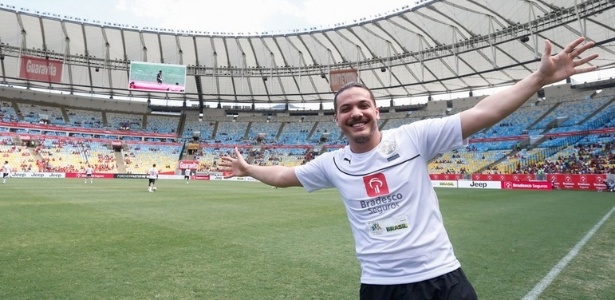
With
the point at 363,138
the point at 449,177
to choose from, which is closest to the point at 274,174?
the point at 363,138

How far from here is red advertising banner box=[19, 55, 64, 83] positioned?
101ft

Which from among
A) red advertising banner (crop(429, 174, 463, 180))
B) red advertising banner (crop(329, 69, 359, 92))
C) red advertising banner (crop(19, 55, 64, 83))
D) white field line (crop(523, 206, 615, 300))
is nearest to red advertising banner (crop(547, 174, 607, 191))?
red advertising banner (crop(429, 174, 463, 180))

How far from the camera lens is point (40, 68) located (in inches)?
1229

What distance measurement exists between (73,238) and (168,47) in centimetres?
4337

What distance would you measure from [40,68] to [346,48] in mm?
29714

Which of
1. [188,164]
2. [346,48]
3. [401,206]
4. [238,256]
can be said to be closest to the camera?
[401,206]

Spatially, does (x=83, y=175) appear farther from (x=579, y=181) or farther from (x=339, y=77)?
(x=579, y=181)

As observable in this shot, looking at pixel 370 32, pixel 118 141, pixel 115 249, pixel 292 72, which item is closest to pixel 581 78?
pixel 370 32

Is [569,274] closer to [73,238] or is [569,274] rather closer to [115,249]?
[115,249]

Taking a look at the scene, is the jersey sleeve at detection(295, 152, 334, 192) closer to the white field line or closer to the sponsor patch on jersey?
the sponsor patch on jersey

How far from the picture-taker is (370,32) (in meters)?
37.3

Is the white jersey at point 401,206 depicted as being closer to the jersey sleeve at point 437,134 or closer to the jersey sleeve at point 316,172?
the jersey sleeve at point 437,134

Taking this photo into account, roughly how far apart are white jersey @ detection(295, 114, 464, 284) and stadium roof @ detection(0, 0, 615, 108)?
29983 millimetres

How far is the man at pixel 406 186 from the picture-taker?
190 centimetres
